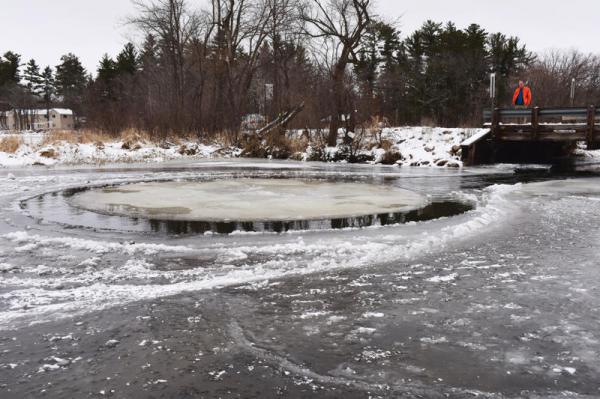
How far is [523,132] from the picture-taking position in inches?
849

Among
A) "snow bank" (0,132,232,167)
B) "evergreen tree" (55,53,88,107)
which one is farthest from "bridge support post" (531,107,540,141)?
"evergreen tree" (55,53,88,107)

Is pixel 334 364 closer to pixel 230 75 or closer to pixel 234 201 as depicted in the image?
pixel 234 201

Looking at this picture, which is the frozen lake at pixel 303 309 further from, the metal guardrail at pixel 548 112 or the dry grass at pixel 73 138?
the dry grass at pixel 73 138

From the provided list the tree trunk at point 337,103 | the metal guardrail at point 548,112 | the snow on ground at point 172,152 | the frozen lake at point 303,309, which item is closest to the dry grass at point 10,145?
the snow on ground at point 172,152

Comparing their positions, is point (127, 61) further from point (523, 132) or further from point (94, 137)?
point (523, 132)

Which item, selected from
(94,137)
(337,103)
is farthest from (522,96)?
(94,137)

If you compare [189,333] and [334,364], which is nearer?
[334,364]

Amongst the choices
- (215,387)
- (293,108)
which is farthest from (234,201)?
(293,108)

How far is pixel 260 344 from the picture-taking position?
3656mm

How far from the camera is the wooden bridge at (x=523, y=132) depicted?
66.3 feet

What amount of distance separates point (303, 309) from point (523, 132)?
19.7 metres

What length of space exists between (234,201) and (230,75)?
23.0 meters

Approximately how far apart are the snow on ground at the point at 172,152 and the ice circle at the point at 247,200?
9.61 m

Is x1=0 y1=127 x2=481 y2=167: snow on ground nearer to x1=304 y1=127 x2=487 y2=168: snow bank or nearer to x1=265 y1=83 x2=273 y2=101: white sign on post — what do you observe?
x1=304 y1=127 x2=487 y2=168: snow bank
